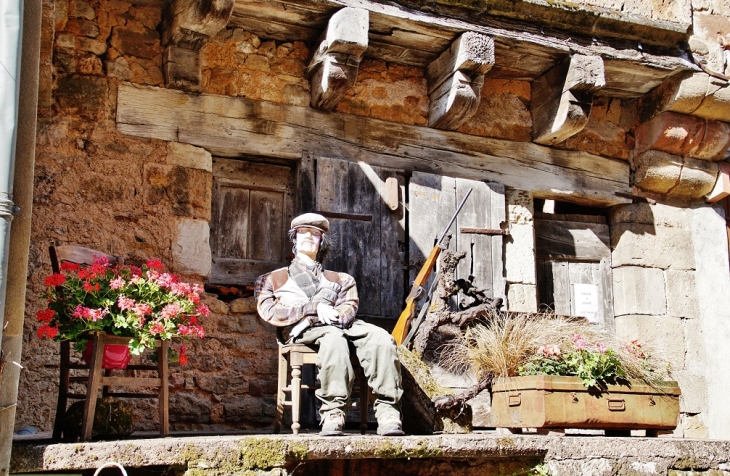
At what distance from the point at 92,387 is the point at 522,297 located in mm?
3533

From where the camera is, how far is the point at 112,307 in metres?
4.39

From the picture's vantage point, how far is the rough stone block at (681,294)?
7.03 metres

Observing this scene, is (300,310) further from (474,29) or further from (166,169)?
(474,29)

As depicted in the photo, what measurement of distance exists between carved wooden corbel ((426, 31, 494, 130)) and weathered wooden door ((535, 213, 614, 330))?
125 centimetres

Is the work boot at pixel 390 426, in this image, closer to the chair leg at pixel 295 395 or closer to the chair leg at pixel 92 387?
the chair leg at pixel 295 395

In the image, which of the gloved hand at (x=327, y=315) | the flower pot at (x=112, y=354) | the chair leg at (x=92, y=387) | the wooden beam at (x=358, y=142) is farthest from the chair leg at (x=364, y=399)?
the wooden beam at (x=358, y=142)

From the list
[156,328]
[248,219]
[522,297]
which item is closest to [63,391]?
[156,328]

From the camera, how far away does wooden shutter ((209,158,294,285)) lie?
6199mm

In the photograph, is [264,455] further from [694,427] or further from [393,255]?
[694,427]

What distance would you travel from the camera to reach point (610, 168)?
23.7 ft

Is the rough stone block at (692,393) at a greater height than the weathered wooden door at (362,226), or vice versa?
the weathered wooden door at (362,226)

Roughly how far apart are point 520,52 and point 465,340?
219 centimetres

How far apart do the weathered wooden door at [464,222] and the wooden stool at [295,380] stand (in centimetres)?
140

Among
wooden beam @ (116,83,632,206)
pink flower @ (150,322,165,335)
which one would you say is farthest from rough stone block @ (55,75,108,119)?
pink flower @ (150,322,165,335)
